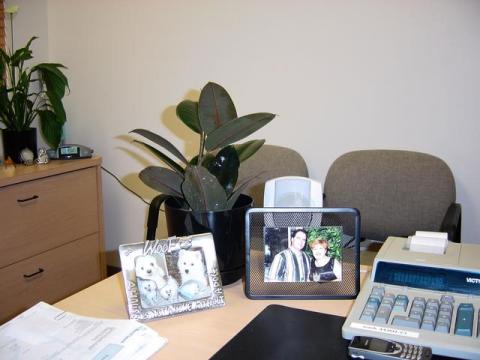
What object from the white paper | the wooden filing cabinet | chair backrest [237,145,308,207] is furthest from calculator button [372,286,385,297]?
the wooden filing cabinet

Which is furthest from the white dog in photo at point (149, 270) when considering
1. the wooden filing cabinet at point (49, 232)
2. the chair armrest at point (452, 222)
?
the wooden filing cabinet at point (49, 232)

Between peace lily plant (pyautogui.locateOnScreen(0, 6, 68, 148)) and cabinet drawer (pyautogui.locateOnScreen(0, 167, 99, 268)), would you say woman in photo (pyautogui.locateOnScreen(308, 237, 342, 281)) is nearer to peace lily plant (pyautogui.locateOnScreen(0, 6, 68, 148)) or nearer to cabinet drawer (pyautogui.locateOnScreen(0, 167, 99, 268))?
cabinet drawer (pyautogui.locateOnScreen(0, 167, 99, 268))

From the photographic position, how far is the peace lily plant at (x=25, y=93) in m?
2.46

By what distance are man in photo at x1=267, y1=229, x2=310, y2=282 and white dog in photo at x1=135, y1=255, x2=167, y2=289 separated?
0.23 metres

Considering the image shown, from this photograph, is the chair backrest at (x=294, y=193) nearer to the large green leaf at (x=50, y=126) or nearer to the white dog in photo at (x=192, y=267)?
the white dog in photo at (x=192, y=267)

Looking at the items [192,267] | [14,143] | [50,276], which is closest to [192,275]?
[192,267]

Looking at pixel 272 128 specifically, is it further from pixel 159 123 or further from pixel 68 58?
pixel 68 58

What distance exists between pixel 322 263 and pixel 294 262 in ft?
0.19

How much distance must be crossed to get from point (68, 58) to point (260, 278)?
2.22 m

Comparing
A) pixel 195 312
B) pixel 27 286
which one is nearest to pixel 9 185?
pixel 27 286

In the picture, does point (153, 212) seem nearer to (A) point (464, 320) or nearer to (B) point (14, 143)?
(A) point (464, 320)

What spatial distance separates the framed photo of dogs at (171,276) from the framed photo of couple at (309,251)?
9cm

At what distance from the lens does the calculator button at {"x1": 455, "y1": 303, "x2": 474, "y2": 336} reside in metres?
0.85

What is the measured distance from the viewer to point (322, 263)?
1094 mm
